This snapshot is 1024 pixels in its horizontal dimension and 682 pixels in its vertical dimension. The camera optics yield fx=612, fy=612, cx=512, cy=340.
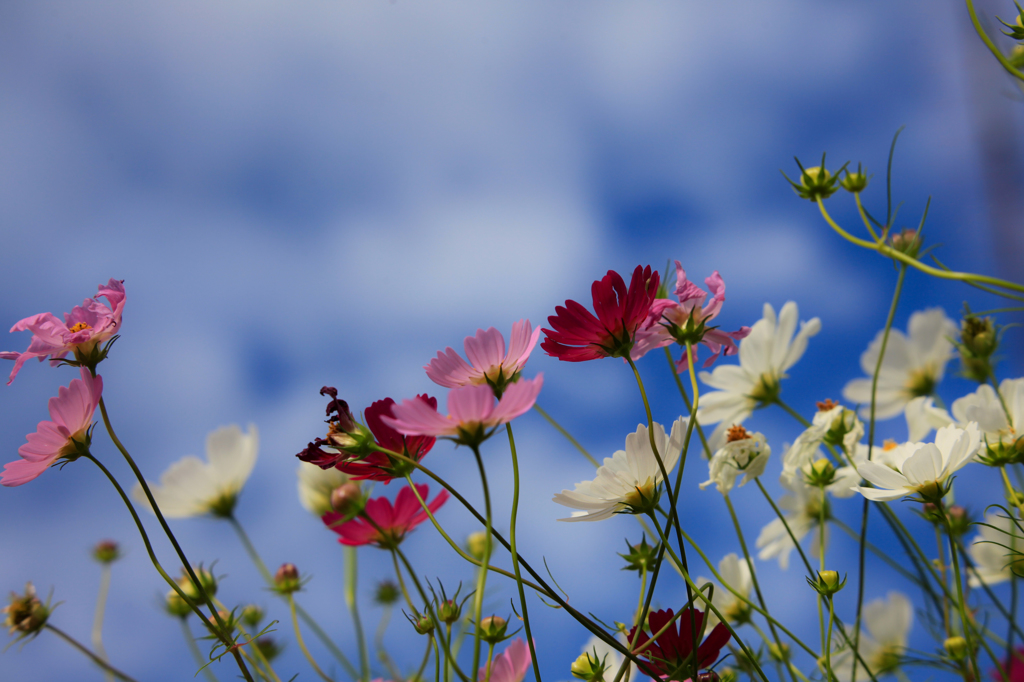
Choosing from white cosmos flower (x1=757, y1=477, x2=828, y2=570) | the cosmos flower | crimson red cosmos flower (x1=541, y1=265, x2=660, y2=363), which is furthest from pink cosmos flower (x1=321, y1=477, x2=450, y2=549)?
white cosmos flower (x1=757, y1=477, x2=828, y2=570)

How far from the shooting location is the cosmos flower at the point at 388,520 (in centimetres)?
57

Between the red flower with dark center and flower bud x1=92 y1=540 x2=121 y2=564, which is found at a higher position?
→ flower bud x1=92 y1=540 x2=121 y2=564

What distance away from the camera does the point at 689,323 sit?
20.8 inches

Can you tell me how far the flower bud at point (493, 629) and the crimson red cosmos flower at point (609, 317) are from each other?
0.25 m

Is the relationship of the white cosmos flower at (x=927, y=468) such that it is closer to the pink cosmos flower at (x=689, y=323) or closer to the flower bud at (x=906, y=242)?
the pink cosmos flower at (x=689, y=323)

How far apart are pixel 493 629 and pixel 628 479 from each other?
0.19 meters

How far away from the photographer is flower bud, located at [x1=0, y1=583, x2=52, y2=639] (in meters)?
0.71

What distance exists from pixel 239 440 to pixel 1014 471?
1.01m

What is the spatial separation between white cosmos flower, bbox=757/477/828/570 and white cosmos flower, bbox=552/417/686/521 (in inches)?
15.7

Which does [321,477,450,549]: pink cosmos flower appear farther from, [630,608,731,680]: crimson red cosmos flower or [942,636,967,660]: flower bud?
[942,636,967,660]: flower bud

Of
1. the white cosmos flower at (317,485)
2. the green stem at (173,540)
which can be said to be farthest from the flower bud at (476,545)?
the green stem at (173,540)

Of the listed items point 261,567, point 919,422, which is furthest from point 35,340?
point 919,422

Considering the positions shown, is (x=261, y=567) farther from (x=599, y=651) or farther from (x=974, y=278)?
(x=974, y=278)

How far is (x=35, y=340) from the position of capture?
47cm
